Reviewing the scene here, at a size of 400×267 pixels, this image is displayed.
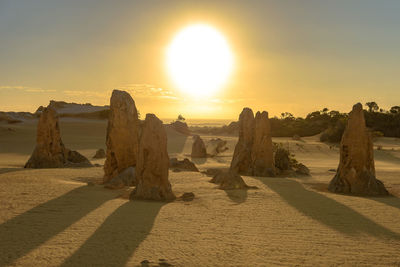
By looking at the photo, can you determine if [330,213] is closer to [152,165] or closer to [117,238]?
[152,165]

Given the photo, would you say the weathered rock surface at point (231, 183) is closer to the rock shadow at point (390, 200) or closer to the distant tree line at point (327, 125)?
the rock shadow at point (390, 200)

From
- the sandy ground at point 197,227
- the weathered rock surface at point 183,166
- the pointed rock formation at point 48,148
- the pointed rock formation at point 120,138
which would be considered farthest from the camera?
the weathered rock surface at point 183,166

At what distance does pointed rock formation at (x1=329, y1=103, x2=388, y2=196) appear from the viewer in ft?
39.5

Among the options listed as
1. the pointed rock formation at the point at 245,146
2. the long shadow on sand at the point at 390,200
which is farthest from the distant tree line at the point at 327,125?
the long shadow on sand at the point at 390,200

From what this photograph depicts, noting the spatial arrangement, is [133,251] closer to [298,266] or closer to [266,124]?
[298,266]

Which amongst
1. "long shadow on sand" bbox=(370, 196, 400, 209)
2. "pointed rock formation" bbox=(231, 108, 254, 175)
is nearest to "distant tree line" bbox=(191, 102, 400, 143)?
"pointed rock formation" bbox=(231, 108, 254, 175)

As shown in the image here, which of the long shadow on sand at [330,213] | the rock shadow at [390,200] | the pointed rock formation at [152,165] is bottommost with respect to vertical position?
the long shadow on sand at [330,213]

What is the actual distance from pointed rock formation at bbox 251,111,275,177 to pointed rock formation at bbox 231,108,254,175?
1.72ft

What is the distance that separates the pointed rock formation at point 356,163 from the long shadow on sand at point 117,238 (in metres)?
6.44

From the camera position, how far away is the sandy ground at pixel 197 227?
19.1 feet

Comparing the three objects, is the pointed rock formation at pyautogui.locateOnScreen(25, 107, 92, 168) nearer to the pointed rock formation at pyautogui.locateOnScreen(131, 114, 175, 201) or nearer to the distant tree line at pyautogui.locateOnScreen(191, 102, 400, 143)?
the pointed rock formation at pyautogui.locateOnScreen(131, 114, 175, 201)

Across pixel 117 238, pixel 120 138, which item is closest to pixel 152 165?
pixel 120 138

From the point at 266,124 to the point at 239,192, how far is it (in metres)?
6.11

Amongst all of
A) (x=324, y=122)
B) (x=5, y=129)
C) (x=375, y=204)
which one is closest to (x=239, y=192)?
(x=375, y=204)
